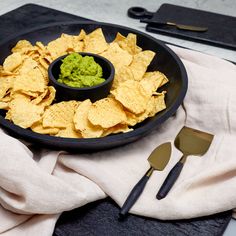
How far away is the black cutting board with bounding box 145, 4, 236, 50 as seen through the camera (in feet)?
3.76

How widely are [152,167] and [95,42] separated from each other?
367 mm

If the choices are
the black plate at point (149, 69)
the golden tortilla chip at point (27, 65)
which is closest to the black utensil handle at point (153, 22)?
the black plate at point (149, 69)

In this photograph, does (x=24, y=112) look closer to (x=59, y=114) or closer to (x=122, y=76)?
(x=59, y=114)

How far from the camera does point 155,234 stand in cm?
62

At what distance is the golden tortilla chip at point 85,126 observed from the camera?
0.69 metres

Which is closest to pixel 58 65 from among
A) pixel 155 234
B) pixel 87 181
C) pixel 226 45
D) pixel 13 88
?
pixel 13 88

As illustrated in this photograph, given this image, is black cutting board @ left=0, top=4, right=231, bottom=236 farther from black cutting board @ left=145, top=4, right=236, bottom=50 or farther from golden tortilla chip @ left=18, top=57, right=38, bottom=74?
black cutting board @ left=145, top=4, right=236, bottom=50

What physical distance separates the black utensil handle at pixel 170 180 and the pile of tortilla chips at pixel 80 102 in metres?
0.11

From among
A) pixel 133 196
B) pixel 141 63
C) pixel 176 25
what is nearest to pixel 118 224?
pixel 133 196

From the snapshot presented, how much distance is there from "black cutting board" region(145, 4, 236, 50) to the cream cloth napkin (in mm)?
403

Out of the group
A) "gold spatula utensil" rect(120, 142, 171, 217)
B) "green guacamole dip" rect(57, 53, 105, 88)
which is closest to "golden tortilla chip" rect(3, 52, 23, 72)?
"green guacamole dip" rect(57, 53, 105, 88)

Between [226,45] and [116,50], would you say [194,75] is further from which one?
[226,45]

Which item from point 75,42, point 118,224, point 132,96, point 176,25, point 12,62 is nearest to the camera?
point 118,224

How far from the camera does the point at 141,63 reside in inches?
34.4
